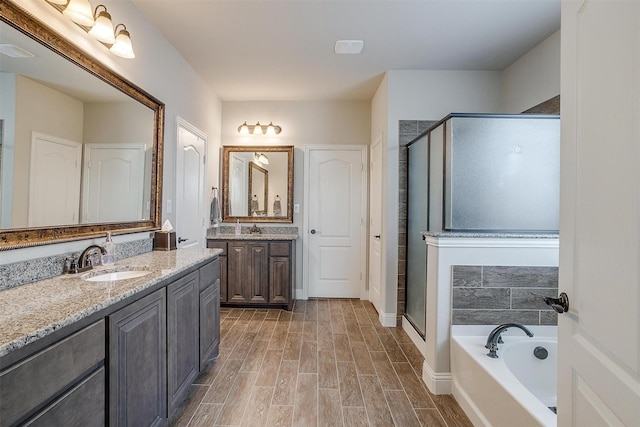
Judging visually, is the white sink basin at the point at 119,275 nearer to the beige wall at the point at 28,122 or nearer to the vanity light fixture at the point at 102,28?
the beige wall at the point at 28,122

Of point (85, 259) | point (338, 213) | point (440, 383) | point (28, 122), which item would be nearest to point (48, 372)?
point (85, 259)

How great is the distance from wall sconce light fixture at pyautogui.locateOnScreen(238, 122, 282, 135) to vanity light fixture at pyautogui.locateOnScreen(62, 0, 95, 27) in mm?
2386

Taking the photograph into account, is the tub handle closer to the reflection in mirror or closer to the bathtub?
the bathtub

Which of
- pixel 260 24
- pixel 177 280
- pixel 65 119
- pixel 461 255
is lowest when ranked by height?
pixel 177 280

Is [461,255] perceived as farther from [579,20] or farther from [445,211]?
[579,20]

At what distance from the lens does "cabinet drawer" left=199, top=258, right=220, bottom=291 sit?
81.4 inches

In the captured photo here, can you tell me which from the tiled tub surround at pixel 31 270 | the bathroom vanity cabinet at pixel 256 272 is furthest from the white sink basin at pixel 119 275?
the bathroom vanity cabinet at pixel 256 272

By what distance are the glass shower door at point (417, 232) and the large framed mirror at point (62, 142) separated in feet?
7.59

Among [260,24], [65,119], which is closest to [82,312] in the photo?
[65,119]

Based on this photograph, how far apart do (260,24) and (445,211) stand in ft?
6.70

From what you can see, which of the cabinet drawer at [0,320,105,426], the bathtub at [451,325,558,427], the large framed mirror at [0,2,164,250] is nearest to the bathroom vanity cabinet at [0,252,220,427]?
the cabinet drawer at [0,320,105,426]

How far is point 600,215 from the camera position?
2.65 feet

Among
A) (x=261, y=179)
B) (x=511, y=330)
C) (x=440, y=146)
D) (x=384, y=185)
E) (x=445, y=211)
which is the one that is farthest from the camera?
(x=261, y=179)

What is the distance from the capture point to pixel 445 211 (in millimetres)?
2166
